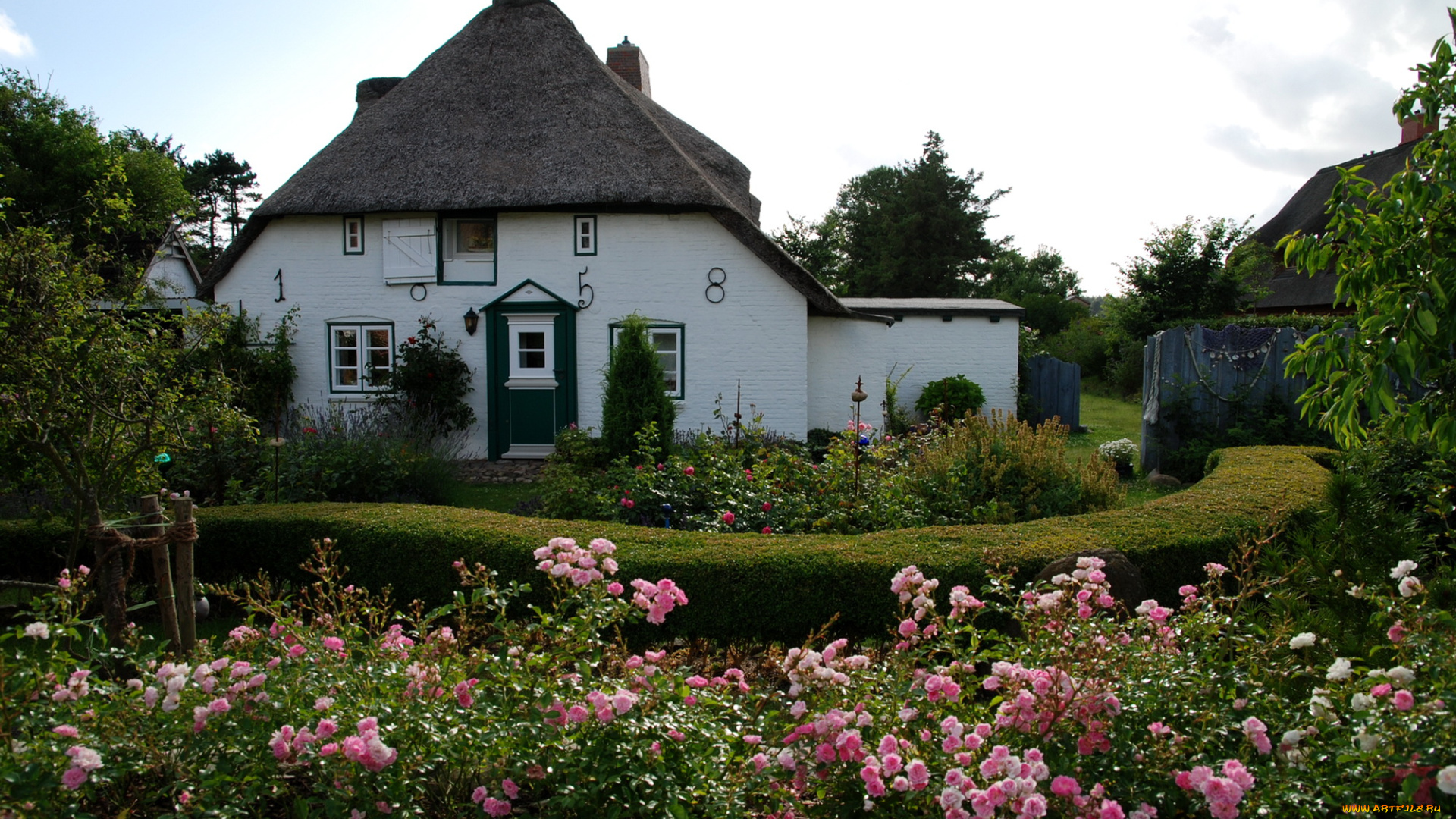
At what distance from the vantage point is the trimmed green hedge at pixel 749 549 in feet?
14.3

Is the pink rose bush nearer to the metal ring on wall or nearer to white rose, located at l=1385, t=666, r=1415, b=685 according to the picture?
white rose, located at l=1385, t=666, r=1415, b=685

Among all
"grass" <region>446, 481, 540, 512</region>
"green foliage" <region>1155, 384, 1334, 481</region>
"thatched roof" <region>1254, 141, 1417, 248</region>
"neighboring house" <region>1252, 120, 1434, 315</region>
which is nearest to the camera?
"grass" <region>446, 481, 540, 512</region>

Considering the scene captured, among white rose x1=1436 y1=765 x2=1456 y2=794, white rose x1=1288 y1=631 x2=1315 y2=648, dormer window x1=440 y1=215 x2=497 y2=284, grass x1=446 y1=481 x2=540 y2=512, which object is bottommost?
grass x1=446 y1=481 x2=540 y2=512

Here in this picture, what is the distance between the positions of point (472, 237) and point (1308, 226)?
2532 centimetres

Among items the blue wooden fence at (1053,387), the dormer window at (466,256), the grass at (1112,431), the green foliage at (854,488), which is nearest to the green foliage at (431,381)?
the dormer window at (466,256)

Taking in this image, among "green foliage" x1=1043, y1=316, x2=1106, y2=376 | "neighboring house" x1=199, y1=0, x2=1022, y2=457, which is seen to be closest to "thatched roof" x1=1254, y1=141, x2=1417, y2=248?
"green foliage" x1=1043, y1=316, x2=1106, y2=376

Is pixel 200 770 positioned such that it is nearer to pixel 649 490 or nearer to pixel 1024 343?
pixel 649 490

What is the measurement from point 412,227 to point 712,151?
19.1 feet

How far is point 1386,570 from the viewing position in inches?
114

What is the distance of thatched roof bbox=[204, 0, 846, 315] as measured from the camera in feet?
38.4

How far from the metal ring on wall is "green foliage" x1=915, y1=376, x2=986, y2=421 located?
14.8 ft

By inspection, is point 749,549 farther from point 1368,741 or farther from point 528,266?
point 528,266

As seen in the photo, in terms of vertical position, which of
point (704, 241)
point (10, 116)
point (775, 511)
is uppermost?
point (10, 116)

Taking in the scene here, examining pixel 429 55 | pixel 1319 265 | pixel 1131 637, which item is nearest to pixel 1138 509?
pixel 1319 265
